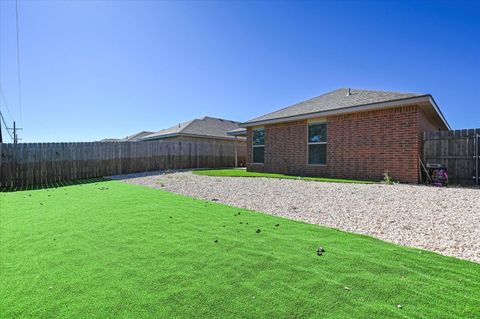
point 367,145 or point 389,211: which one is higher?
point 367,145

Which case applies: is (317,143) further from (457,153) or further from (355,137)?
(457,153)

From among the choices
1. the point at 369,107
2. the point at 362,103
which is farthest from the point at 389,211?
the point at 362,103

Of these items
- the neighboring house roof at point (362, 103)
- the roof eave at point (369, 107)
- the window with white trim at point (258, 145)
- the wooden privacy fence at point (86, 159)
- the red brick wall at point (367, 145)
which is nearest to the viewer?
the roof eave at point (369, 107)

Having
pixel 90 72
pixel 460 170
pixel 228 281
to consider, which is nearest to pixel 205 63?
pixel 90 72

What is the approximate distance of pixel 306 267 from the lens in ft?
8.09

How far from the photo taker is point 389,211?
4754mm

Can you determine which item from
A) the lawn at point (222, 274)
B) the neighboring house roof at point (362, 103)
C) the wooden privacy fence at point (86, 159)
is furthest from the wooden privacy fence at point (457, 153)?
the wooden privacy fence at point (86, 159)

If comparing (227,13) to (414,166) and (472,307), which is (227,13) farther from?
(472,307)

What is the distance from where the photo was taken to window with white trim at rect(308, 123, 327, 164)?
11008 mm

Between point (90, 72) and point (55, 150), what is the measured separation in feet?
15.1

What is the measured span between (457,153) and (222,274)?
408 inches

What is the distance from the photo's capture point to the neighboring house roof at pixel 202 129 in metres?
19.9

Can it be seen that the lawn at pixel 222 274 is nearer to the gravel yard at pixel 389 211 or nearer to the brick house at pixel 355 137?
the gravel yard at pixel 389 211

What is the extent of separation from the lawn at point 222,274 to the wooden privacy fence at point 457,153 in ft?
26.9
